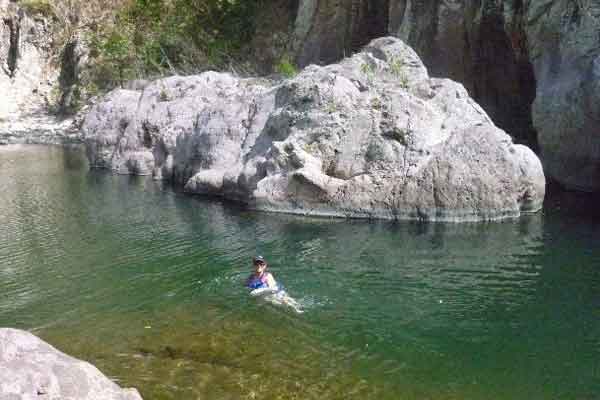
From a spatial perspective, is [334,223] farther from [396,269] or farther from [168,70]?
[168,70]

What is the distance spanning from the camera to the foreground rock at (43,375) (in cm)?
784

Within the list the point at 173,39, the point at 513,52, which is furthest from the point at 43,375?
the point at 173,39

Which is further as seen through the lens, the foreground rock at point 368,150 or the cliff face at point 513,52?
the cliff face at point 513,52

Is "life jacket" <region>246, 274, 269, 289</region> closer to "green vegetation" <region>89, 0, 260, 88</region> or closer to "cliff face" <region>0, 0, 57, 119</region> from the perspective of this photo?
"green vegetation" <region>89, 0, 260, 88</region>

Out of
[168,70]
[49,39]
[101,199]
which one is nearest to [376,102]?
[101,199]

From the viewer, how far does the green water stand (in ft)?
40.5

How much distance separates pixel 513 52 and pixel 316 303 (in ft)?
80.6

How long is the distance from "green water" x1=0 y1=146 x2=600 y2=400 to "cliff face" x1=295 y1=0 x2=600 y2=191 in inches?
202

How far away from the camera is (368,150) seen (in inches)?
1004

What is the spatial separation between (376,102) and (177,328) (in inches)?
572

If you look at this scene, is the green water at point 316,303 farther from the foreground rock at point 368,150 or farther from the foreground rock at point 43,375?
the foreground rock at point 43,375

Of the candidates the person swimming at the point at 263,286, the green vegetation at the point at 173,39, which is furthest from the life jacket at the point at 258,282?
the green vegetation at the point at 173,39

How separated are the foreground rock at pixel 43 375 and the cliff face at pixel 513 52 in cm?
2391

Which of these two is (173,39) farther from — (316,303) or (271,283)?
(316,303)
